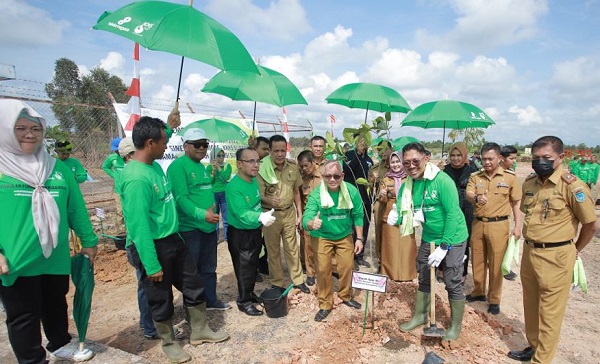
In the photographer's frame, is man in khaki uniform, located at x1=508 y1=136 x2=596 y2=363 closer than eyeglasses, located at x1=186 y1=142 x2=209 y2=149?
Yes

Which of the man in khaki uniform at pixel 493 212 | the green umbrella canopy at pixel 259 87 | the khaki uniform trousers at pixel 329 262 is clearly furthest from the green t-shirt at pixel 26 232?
the man in khaki uniform at pixel 493 212

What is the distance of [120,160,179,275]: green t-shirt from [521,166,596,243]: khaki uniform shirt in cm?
316

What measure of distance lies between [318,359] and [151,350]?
1.63m

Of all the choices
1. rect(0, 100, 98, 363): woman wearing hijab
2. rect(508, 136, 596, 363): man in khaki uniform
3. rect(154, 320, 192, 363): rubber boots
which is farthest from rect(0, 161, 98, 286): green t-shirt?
rect(508, 136, 596, 363): man in khaki uniform

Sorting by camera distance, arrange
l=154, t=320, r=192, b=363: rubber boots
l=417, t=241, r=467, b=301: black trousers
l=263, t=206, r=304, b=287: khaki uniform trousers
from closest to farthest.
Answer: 1. l=154, t=320, r=192, b=363: rubber boots
2. l=417, t=241, r=467, b=301: black trousers
3. l=263, t=206, r=304, b=287: khaki uniform trousers

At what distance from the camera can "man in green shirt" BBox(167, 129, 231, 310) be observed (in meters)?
3.32

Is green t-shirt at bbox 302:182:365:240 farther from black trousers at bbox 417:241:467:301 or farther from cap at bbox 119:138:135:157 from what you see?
cap at bbox 119:138:135:157

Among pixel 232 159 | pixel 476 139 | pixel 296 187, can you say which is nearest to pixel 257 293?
pixel 296 187

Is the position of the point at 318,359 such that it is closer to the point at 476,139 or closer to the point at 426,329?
the point at 426,329

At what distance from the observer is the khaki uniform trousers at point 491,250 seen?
13.1ft

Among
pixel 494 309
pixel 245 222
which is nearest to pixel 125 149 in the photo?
pixel 245 222

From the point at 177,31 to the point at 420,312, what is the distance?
362 centimetres

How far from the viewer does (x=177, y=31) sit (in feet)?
9.36

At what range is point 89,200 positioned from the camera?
27.9 ft
